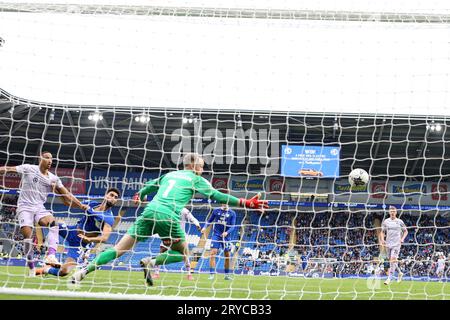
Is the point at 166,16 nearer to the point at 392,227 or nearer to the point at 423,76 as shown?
the point at 423,76

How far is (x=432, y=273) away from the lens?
65.8 ft

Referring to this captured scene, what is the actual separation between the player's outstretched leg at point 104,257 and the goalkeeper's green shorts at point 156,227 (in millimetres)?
99

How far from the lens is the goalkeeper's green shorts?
5750 mm

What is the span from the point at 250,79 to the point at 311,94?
91 centimetres

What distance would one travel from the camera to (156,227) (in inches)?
229

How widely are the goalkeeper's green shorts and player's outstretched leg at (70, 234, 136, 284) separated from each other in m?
0.10

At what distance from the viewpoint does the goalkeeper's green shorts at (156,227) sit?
5750 mm

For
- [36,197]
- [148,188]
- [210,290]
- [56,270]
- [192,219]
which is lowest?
[210,290]

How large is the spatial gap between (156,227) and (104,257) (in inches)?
27.3

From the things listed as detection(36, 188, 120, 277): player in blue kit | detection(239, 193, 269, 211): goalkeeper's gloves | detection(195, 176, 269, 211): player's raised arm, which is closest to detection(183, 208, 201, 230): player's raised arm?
detection(36, 188, 120, 277): player in blue kit

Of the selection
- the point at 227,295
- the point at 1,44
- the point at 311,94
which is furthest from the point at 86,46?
the point at 227,295

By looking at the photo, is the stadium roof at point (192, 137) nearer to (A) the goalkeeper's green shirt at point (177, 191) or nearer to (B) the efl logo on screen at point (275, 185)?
(B) the efl logo on screen at point (275, 185)

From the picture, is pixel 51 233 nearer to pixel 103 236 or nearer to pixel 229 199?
pixel 103 236

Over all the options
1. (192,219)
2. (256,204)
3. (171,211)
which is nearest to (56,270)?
(171,211)
